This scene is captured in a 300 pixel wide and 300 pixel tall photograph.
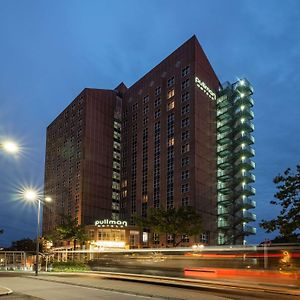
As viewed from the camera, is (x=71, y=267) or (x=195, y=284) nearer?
(x=195, y=284)

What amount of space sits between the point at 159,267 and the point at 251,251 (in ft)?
32.6

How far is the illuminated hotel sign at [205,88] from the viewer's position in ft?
339

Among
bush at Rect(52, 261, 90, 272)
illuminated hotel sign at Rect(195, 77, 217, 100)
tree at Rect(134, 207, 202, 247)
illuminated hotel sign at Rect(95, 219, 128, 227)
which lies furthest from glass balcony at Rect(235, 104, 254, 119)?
bush at Rect(52, 261, 90, 272)

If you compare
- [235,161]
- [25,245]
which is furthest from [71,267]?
[25,245]

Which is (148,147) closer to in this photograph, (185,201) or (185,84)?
(185,84)

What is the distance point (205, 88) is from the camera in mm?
106062

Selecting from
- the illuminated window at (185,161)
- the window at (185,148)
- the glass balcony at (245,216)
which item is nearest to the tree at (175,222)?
the illuminated window at (185,161)

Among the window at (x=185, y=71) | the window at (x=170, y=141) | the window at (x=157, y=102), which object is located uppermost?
the window at (x=185, y=71)

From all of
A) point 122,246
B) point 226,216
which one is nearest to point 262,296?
point 122,246

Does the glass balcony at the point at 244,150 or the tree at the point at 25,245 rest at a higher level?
the glass balcony at the point at 244,150

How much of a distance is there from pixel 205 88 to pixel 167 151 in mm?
16144

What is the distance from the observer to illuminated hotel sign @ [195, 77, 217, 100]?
339 feet

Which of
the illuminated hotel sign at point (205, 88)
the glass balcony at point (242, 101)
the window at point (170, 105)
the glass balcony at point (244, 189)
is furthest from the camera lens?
the glass balcony at point (242, 101)

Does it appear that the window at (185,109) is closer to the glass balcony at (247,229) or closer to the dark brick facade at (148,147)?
the dark brick facade at (148,147)
